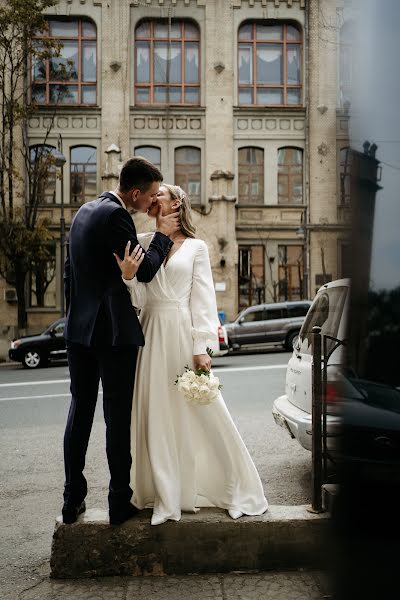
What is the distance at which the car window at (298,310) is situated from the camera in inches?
880

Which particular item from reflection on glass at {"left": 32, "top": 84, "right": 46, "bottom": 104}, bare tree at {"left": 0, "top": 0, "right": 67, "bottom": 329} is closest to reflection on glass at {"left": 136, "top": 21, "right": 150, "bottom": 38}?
reflection on glass at {"left": 32, "top": 84, "right": 46, "bottom": 104}

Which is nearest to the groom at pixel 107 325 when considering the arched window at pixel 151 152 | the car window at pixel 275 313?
the car window at pixel 275 313

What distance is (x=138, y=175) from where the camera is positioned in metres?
3.37

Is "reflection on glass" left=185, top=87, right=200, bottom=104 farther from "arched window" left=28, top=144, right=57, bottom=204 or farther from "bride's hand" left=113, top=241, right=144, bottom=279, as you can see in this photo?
"bride's hand" left=113, top=241, right=144, bottom=279

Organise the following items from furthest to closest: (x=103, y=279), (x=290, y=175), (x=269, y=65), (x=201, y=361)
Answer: (x=269, y=65)
(x=290, y=175)
(x=201, y=361)
(x=103, y=279)

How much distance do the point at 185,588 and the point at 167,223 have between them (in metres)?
1.86

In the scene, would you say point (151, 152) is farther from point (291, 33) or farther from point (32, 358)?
point (32, 358)

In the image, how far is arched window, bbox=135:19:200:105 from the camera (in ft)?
95.4

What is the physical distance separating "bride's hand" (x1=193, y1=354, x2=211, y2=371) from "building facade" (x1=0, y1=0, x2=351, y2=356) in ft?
80.5

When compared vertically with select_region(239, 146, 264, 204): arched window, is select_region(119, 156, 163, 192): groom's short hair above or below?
below

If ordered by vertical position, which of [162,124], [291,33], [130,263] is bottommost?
[130,263]

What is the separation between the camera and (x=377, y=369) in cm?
91

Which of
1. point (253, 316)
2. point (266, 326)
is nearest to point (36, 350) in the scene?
point (253, 316)

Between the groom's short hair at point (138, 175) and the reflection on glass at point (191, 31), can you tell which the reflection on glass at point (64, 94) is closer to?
the reflection on glass at point (191, 31)
